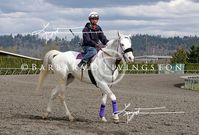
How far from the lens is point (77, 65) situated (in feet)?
37.0

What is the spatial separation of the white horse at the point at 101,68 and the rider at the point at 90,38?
17cm

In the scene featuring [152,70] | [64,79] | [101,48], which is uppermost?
[101,48]

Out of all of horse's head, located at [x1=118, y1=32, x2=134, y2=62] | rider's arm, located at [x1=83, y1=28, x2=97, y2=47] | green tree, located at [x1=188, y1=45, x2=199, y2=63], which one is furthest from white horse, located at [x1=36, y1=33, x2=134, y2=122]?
green tree, located at [x1=188, y1=45, x2=199, y2=63]

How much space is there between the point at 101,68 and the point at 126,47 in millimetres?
938

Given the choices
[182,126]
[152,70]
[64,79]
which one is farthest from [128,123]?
[152,70]

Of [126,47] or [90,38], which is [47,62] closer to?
[90,38]

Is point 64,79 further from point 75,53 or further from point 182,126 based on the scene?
point 182,126

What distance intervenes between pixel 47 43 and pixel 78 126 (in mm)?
3085

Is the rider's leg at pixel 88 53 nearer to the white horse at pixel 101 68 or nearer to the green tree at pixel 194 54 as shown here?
the white horse at pixel 101 68

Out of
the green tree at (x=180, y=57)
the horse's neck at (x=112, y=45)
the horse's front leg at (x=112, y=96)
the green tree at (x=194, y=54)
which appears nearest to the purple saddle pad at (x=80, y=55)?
the horse's neck at (x=112, y=45)

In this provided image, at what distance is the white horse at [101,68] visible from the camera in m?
10.5

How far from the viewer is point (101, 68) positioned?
10.9m

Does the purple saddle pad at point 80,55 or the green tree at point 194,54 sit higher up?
the purple saddle pad at point 80,55

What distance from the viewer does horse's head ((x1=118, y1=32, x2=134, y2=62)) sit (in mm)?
10195
